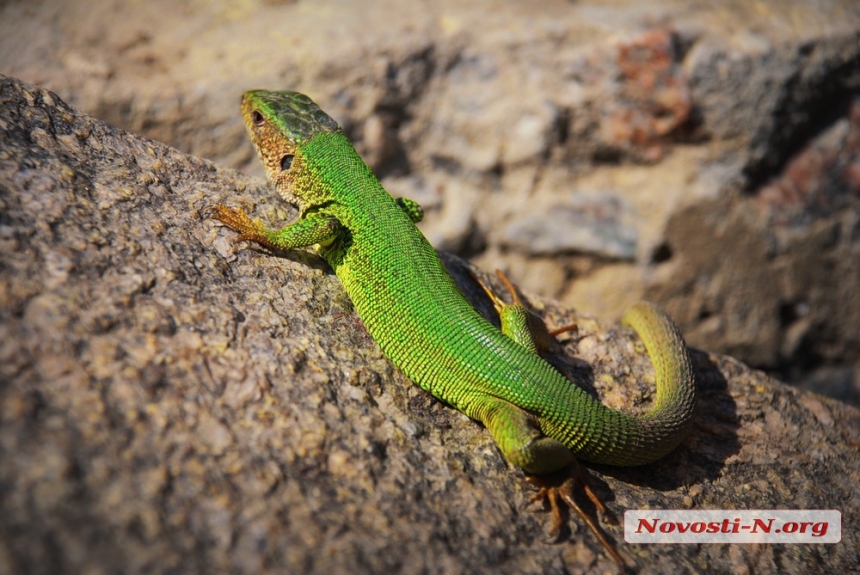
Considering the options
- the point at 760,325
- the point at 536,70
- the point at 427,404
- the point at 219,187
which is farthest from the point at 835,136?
the point at 219,187

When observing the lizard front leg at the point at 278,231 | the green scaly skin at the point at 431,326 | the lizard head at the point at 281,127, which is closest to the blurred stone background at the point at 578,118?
the lizard head at the point at 281,127

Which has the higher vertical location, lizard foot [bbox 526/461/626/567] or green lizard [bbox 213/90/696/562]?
green lizard [bbox 213/90/696/562]

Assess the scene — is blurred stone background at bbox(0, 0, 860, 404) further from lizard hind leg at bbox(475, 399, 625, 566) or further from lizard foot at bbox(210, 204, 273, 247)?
lizard hind leg at bbox(475, 399, 625, 566)

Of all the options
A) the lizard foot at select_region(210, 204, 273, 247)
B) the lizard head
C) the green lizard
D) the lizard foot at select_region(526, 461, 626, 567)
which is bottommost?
the lizard foot at select_region(526, 461, 626, 567)

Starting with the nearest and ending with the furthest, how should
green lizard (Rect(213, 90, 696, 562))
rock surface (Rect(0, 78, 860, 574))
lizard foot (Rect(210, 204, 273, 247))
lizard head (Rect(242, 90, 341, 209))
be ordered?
rock surface (Rect(0, 78, 860, 574)) → green lizard (Rect(213, 90, 696, 562)) → lizard foot (Rect(210, 204, 273, 247)) → lizard head (Rect(242, 90, 341, 209))

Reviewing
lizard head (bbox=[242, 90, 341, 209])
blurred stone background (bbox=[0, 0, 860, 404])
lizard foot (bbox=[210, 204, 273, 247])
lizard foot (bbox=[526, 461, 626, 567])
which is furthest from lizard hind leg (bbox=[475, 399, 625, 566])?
blurred stone background (bbox=[0, 0, 860, 404])

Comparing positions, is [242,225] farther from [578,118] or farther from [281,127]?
[578,118]

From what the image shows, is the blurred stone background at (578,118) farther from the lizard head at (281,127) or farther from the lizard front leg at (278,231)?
the lizard front leg at (278,231)

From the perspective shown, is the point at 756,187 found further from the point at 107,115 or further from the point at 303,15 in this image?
the point at 107,115

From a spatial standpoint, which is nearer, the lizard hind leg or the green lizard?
the lizard hind leg
